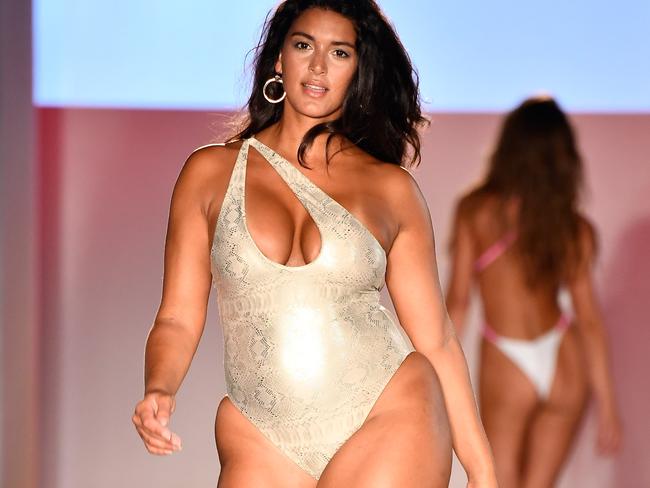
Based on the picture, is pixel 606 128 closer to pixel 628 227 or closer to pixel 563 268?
pixel 628 227

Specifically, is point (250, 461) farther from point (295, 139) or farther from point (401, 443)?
point (295, 139)

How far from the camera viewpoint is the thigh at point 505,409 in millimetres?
4730

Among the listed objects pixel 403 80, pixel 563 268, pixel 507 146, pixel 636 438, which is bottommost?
pixel 636 438

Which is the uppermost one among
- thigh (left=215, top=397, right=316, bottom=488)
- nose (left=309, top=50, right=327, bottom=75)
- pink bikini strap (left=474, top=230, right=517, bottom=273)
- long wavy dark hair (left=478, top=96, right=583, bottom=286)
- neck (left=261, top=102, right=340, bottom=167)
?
nose (left=309, top=50, right=327, bottom=75)

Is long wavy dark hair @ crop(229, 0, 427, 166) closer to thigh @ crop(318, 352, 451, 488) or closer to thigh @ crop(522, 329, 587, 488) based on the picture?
thigh @ crop(318, 352, 451, 488)

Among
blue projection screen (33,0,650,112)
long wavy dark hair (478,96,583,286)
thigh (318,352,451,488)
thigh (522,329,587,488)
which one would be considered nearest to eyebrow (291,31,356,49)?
thigh (318,352,451,488)

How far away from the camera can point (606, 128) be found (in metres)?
5.86

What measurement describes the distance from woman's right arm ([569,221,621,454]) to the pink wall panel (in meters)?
0.96

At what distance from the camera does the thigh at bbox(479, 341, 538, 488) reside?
15.5 ft

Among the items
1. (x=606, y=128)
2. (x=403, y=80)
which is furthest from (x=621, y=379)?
(x=403, y=80)

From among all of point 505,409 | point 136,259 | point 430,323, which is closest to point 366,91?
point 430,323

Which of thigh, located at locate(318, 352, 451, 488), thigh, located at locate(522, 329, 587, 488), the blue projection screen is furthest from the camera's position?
the blue projection screen

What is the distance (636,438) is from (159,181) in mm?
2241

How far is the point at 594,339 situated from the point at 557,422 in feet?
1.07
